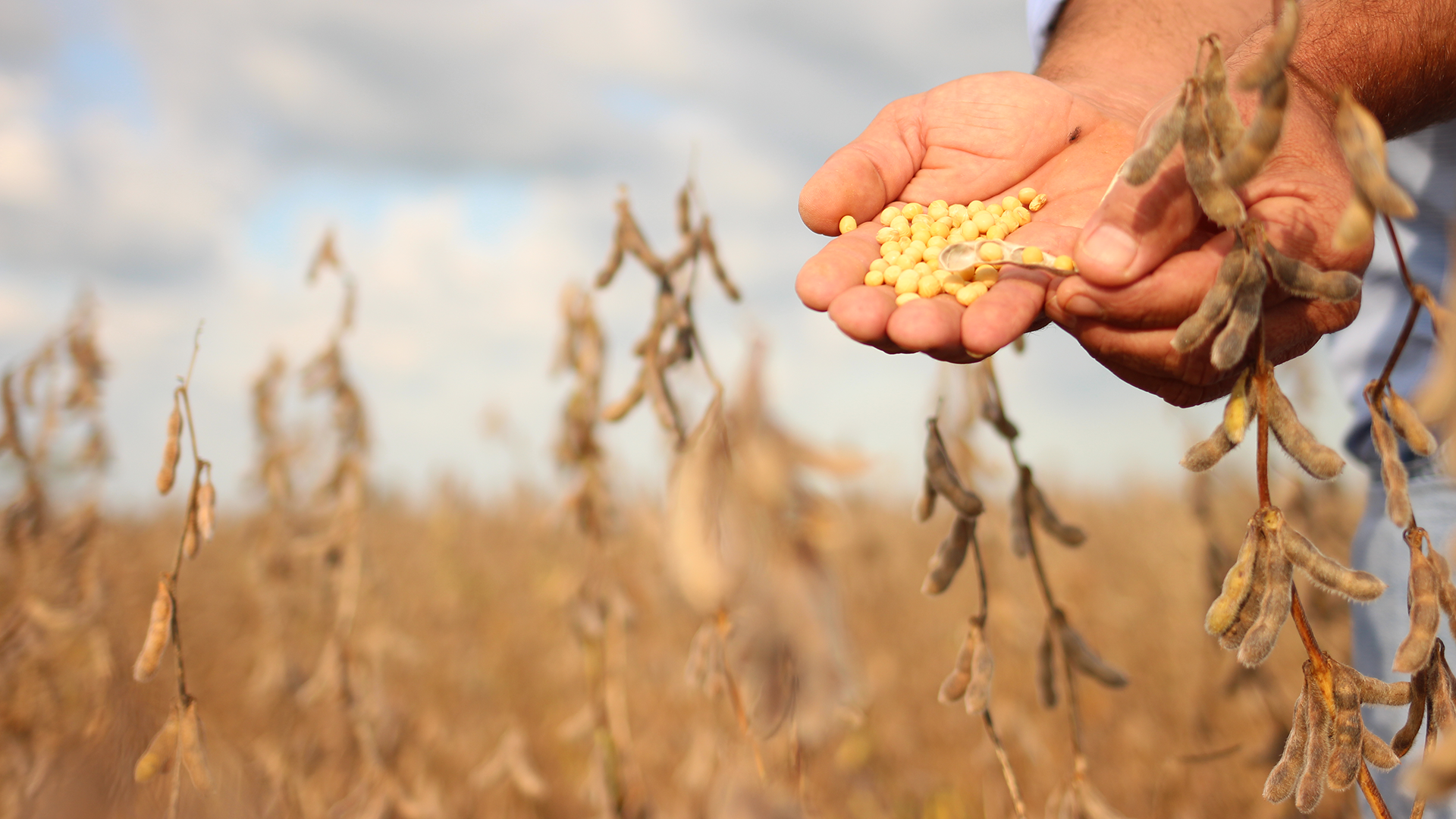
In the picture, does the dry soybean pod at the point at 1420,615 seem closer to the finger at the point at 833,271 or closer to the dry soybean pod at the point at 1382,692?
the dry soybean pod at the point at 1382,692

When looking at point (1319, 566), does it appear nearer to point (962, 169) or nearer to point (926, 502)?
point (926, 502)

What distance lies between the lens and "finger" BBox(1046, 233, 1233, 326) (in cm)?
118

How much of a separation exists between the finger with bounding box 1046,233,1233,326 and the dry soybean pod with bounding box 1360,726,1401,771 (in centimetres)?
56

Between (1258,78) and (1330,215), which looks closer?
(1258,78)

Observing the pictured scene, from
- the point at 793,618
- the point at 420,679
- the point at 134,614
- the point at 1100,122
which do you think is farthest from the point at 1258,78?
the point at 420,679

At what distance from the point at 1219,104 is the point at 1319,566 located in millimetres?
482

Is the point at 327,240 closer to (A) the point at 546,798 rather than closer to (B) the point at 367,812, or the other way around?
(B) the point at 367,812

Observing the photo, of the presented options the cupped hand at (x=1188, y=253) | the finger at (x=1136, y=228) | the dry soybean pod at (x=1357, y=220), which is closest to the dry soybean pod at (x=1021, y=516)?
the cupped hand at (x=1188, y=253)

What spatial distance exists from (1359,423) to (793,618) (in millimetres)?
1704

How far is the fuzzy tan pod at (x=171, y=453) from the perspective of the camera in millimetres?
1195

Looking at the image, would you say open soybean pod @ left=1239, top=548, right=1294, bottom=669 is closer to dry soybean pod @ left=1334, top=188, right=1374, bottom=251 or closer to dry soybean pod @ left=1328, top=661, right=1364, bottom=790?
dry soybean pod @ left=1328, top=661, right=1364, bottom=790

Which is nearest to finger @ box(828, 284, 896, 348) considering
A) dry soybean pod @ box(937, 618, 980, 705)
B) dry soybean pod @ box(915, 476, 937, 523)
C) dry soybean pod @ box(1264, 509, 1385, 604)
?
dry soybean pod @ box(915, 476, 937, 523)

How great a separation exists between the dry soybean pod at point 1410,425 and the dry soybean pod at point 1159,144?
1.21 feet

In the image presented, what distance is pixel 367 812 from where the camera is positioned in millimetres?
2035
